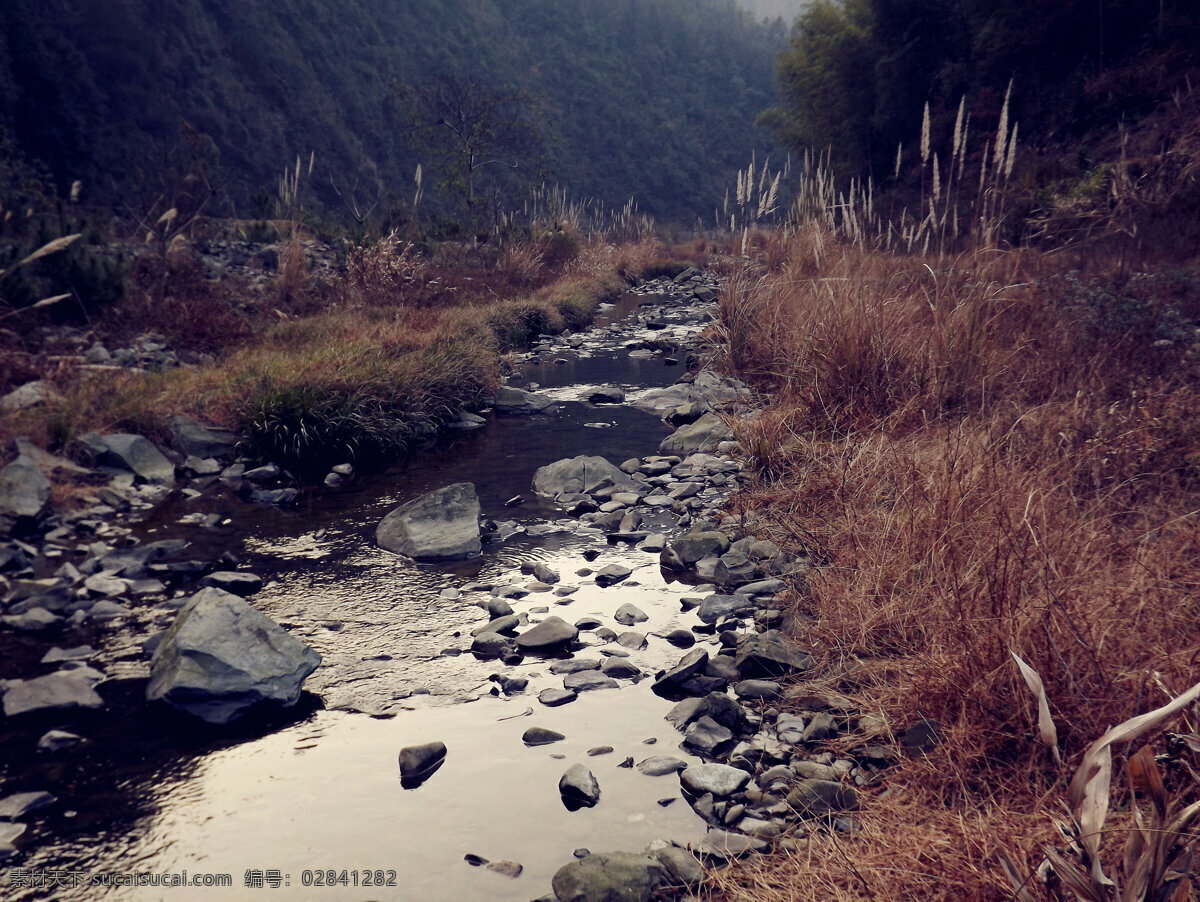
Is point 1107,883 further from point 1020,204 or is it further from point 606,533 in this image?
point 1020,204

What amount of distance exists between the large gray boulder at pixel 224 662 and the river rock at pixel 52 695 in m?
0.20

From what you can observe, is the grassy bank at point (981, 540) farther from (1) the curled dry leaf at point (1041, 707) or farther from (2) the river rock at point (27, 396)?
(2) the river rock at point (27, 396)

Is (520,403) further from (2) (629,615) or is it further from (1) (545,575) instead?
(2) (629,615)

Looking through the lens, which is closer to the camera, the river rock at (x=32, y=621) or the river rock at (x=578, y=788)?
the river rock at (x=578, y=788)

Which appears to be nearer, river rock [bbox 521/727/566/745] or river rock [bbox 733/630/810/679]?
river rock [bbox 521/727/566/745]

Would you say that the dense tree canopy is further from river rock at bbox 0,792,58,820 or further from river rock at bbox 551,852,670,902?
river rock at bbox 0,792,58,820

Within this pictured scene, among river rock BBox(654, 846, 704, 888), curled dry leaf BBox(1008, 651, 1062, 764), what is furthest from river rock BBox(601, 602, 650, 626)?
curled dry leaf BBox(1008, 651, 1062, 764)

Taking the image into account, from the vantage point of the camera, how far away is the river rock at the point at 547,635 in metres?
3.11

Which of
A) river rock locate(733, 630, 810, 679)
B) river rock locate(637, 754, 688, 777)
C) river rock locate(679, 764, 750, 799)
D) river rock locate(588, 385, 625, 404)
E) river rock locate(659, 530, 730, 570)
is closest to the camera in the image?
river rock locate(679, 764, 750, 799)

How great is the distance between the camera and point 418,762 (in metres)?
2.36

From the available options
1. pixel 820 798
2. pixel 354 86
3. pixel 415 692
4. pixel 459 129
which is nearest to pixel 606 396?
pixel 415 692

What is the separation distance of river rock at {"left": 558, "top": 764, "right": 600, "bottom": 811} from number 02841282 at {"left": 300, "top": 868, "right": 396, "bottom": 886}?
0.51m

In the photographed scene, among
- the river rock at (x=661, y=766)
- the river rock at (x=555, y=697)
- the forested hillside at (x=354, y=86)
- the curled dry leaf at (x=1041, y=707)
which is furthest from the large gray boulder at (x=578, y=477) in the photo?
the forested hillside at (x=354, y=86)

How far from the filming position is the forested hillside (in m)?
22.1
